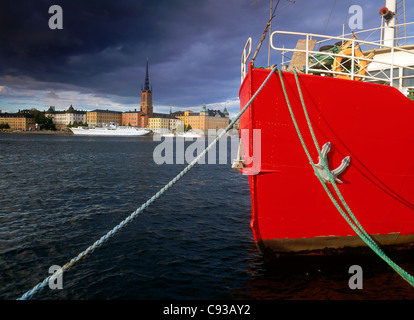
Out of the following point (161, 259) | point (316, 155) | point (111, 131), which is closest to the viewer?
point (316, 155)

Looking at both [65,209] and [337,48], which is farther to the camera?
[65,209]

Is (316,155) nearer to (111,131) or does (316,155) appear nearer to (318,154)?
(318,154)

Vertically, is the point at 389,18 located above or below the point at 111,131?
below

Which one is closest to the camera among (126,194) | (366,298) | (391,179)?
(366,298)

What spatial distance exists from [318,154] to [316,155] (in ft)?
0.21

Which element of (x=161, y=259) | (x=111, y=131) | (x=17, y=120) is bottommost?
(x=161, y=259)

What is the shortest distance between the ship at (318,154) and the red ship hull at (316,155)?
0.02 metres

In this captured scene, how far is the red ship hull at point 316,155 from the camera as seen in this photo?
638 centimetres

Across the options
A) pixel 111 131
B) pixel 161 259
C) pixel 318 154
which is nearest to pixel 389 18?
pixel 318 154

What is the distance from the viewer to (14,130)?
188 meters

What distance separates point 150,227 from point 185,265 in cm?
346

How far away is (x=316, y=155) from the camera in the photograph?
21.5ft
